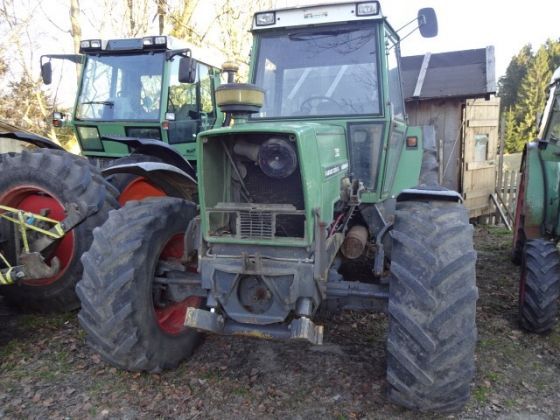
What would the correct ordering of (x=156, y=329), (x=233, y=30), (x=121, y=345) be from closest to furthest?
(x=121, y=345), (x=156, y=329), (x=233, y=30)

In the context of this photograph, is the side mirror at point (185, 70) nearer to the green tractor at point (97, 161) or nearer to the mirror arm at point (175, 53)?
the green tractor at point (97, 161)

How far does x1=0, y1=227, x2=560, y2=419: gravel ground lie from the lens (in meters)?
3.13

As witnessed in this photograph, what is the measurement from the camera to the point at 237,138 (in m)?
3.22

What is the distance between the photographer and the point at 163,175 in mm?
4609

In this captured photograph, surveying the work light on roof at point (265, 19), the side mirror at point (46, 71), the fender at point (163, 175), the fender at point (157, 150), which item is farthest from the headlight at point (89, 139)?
the work light on roof at point (265, 19)

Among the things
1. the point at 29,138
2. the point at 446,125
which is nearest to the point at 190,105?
the point at 29,138

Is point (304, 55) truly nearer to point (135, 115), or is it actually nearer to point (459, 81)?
point (135, 115)

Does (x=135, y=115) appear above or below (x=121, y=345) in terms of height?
above

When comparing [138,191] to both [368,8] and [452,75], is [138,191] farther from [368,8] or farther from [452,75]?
[452,75]

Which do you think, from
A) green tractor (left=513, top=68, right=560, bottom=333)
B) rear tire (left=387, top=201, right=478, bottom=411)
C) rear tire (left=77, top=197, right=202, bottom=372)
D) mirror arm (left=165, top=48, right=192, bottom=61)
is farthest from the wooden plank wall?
rear tire (left=77, top=197, right=202, bottom=372)

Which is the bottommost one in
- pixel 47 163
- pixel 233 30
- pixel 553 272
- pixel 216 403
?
pixel 216 403

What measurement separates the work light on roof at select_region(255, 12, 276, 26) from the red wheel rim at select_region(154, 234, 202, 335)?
1901 millimetres

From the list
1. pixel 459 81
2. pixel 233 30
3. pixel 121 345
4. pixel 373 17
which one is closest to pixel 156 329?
pixel 121 345

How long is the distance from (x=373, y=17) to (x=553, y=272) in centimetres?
254
